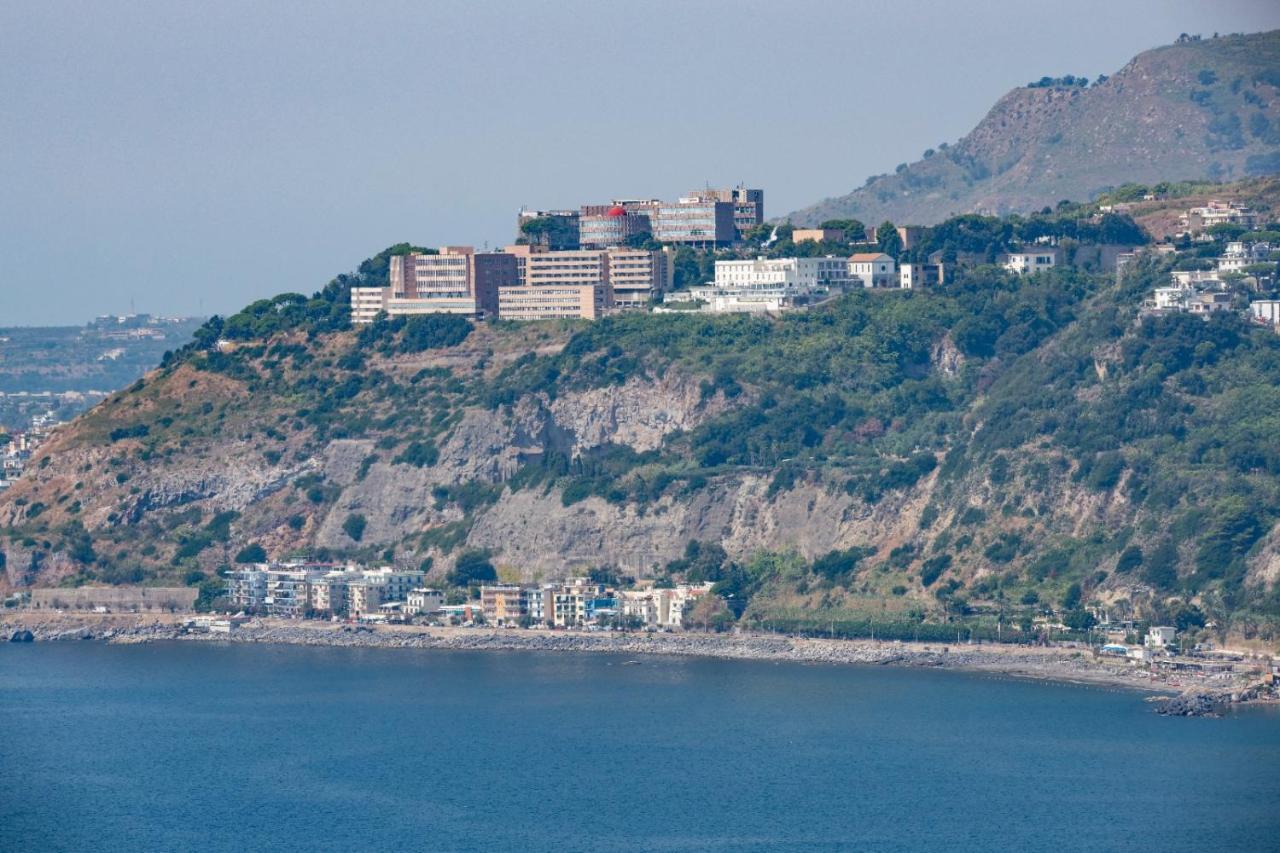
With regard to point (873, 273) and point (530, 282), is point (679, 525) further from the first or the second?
point (530, 282)

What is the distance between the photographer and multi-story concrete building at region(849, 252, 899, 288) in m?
98.9

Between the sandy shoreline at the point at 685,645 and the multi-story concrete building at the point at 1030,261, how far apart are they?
77.9 ft

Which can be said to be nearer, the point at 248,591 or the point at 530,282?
the point at 248,591

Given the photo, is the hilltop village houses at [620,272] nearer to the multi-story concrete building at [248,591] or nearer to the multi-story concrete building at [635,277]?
the multi-story concrete building at [635,277]

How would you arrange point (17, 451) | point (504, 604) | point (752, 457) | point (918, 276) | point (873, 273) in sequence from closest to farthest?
point (504, 604) < point (752, 457) < point (918, 276) < point (873, 273) < point (17, 451)

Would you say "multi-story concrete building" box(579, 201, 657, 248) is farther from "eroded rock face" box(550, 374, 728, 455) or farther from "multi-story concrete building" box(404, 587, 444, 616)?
"multi-story concrete building" box(404, 587, 444, 616)

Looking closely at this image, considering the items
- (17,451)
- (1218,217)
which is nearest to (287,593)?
(17,451)

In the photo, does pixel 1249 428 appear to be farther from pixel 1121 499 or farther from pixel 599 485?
pixel 599 485

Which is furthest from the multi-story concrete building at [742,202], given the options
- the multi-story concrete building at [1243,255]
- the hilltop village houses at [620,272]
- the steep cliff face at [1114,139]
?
the steep cliff face at [1114,139]

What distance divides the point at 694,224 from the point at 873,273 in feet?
27.0

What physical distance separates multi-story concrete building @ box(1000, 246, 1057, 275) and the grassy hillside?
6.12 feet

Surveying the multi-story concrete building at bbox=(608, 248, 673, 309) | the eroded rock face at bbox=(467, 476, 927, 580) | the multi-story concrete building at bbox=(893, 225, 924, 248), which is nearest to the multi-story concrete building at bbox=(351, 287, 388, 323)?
the multi-story concrete building at bbox=(608, 248, 673, 309)

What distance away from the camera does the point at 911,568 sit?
8094 centimetres

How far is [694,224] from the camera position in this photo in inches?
4112
